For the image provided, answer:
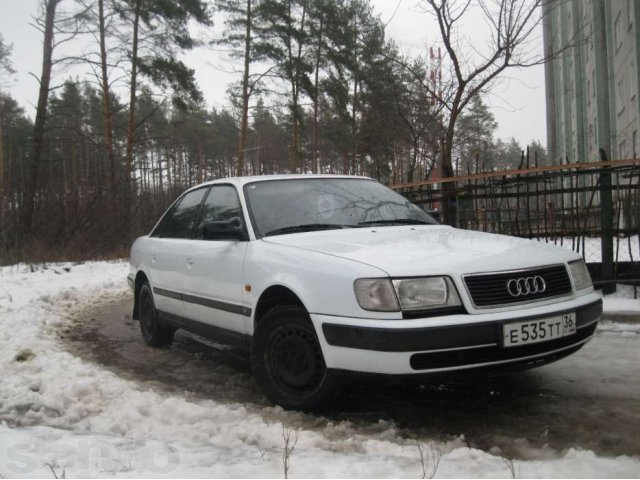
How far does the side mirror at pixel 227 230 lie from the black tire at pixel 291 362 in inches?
27.3

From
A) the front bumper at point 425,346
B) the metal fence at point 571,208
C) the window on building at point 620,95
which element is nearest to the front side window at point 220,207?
the front bumper at point 425,346

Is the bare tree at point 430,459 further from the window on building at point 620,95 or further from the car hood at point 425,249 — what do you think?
the window on building at point 620,95

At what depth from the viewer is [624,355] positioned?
4.60 metres

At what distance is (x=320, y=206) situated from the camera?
4.16 metres

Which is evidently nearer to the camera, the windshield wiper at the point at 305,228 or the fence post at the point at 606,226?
the windshield wiper at the point at 305,228

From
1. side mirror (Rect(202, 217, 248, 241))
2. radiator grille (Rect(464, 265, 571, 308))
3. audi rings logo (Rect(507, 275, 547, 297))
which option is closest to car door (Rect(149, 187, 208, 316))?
side mirror (Rect(202, 217, 248, 241))

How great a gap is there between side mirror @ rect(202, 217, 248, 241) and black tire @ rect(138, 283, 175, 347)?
1607 mm

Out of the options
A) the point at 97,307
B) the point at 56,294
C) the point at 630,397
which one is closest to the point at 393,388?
the point at 630,397

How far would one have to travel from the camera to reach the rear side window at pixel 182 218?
4.92m

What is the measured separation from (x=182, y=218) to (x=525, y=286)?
3.09 m

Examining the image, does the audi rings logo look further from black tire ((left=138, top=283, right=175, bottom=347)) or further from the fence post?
the fence post

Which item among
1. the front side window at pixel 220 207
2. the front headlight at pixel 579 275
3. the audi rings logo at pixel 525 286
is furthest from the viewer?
the front side window at pixel 220 207

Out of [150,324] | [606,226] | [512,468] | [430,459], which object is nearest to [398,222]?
[430,459]

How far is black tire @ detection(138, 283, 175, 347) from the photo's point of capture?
210 inches
